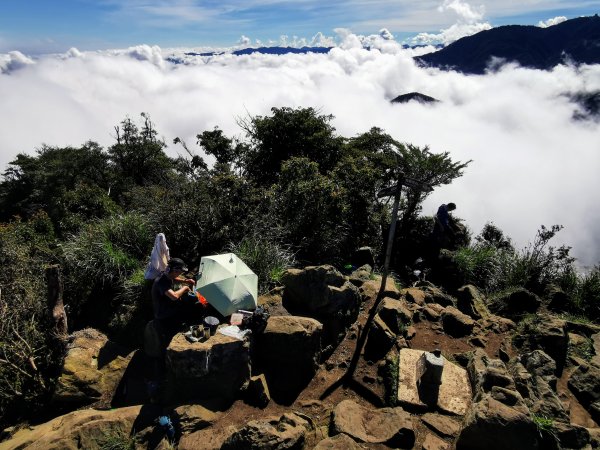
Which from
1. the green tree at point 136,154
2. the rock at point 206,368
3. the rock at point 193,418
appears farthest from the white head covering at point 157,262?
the green tree at point 136,154

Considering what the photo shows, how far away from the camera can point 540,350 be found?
6.57 m

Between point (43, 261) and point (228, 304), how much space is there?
5.55 m

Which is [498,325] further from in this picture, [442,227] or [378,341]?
[442,227]

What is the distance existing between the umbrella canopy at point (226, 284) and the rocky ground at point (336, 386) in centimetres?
62

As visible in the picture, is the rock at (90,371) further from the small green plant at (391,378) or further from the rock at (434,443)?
the rock at (434,443)

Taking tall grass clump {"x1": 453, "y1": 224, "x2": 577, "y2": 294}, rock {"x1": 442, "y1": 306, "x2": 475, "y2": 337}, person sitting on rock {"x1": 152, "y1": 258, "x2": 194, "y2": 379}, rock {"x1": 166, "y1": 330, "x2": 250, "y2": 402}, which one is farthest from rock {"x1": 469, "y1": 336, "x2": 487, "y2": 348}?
person sitting on rock {"x1": 152, "y1": 258, "x2": 194, "y2": 379}

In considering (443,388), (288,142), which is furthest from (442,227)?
(288,142)

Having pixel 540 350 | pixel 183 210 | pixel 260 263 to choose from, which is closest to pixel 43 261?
pixel 183 210

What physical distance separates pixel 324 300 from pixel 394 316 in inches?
52.7

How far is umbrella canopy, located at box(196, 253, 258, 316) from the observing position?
6406mm

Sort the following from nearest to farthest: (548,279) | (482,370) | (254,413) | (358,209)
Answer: (254,413) → (482,370) → (548,279) → (358,209)

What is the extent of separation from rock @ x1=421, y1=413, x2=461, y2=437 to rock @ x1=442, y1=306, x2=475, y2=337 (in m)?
2.64

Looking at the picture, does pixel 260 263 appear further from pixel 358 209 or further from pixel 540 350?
pixel 358 209

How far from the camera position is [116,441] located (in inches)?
193
